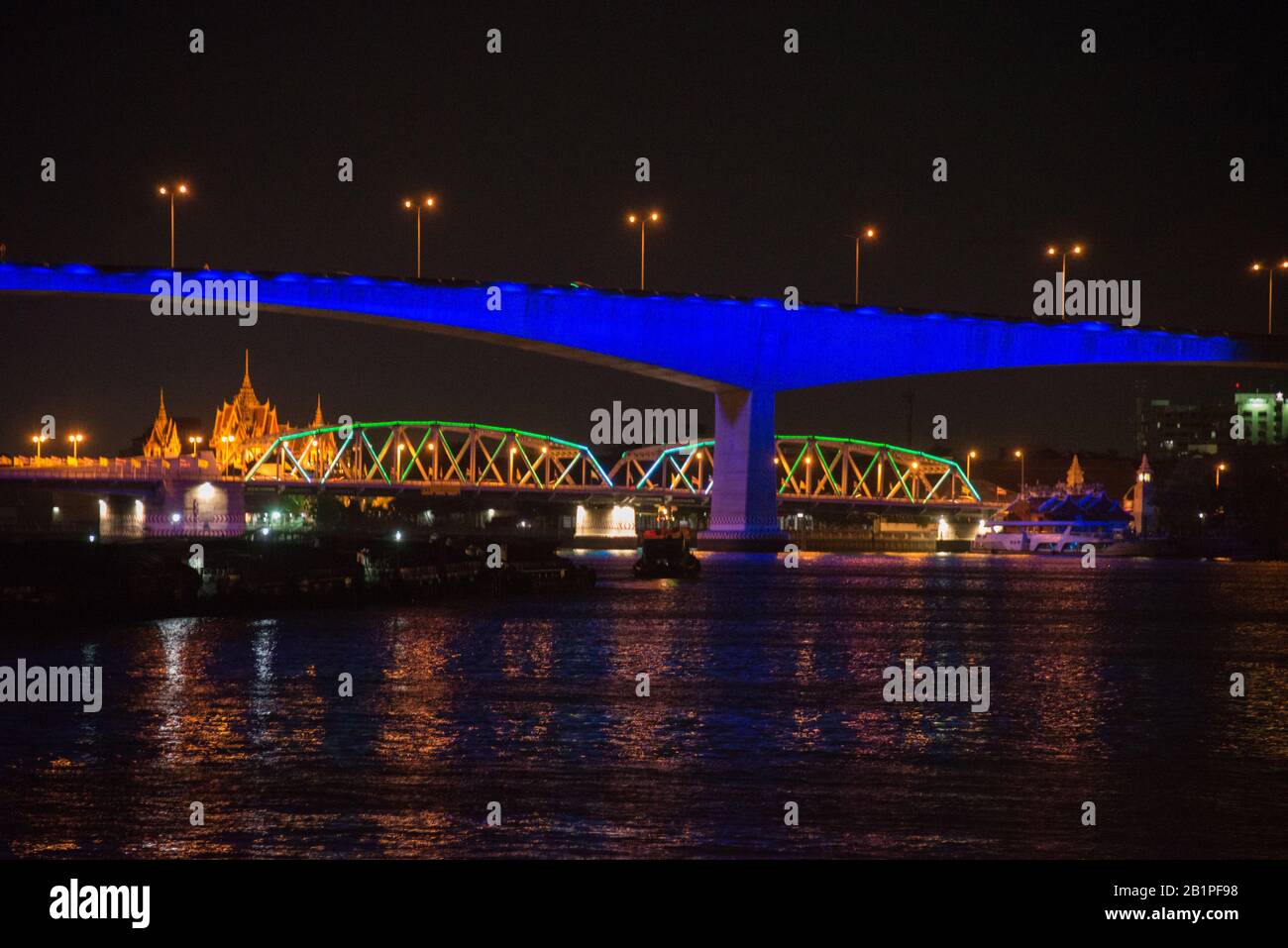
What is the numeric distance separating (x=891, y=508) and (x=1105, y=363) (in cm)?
6182

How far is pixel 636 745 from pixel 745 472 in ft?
219

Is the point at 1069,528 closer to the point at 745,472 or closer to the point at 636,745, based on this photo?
the point at 745,472

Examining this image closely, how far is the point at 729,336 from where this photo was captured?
8331 centimetres

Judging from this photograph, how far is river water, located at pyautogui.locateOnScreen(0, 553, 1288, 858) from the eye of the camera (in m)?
15.2

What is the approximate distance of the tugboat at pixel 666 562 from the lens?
75.2 m

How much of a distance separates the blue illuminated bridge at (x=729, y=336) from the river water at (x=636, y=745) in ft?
110

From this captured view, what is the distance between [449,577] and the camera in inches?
2440

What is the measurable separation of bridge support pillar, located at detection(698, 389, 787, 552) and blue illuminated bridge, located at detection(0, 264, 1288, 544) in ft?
0.27

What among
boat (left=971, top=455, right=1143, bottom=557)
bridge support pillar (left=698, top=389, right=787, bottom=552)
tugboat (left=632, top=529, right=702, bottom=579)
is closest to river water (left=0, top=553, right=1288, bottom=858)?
tugboat (left=632, top=529, right=702, bottom=579)

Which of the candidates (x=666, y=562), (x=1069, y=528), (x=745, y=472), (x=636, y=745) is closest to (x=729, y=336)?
(x=745, y=472)

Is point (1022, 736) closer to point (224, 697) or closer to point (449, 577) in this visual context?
point (224, 697)

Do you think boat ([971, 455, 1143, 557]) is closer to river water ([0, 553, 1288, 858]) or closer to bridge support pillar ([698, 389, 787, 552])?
bridge support pillar ([698, 389, 787, 552])
